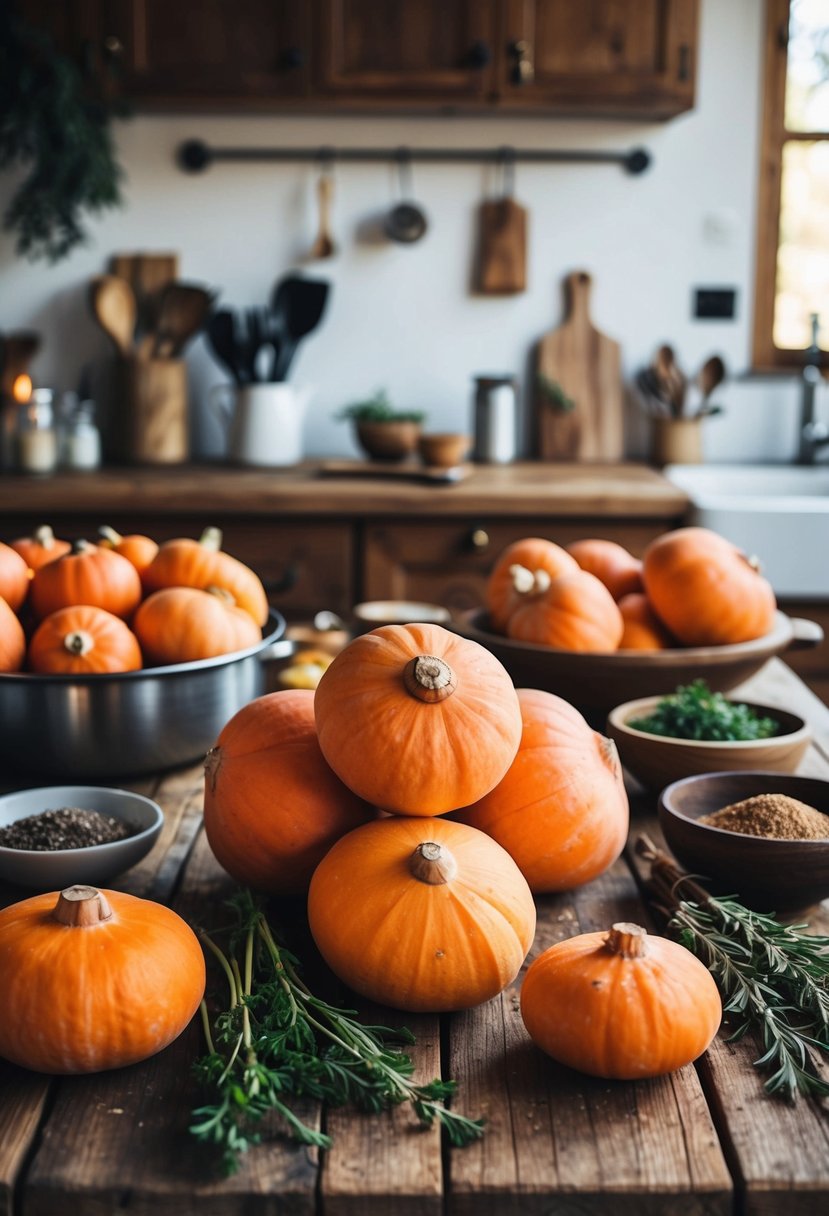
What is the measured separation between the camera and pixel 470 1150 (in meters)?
0.62

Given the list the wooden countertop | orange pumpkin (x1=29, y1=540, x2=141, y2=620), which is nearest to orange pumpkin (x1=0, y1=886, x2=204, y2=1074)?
orange pumpkin (x1=29, y1=540, x2=141, y2=620)

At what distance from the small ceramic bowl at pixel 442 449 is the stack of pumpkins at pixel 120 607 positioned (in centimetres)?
159

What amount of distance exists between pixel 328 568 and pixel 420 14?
132 centimetres

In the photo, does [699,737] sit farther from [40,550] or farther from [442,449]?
[442,449]

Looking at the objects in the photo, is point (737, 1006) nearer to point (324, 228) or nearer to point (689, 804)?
point (689, 804)

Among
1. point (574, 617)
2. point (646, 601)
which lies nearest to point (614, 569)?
point (646, 601)

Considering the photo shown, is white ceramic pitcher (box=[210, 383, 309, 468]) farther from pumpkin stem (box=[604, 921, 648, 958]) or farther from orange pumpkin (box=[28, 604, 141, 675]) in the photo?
pumpkin stem (box=[604, 921, 648, 958])

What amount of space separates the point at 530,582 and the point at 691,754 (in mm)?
274

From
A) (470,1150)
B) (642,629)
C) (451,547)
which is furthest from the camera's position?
(451,547)

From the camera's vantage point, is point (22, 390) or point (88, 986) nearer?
point (88, 986)

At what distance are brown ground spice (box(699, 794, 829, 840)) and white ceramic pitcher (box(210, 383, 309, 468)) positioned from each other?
2202 millimetres

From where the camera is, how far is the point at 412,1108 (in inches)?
25.6

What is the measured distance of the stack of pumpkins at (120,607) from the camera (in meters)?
1.09

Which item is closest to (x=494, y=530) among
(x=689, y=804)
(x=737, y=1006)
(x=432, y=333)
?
(x=432, y=333)
